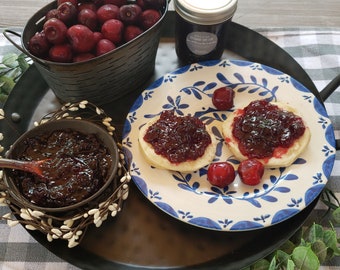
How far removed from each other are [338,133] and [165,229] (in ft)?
2.67

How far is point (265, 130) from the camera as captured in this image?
4.22 ft

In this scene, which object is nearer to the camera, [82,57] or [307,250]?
[307,250]

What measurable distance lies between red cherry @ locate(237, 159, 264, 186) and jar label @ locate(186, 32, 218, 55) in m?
0.50

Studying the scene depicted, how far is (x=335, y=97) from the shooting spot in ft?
5.30

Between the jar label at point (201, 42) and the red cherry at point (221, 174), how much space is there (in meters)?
0.50

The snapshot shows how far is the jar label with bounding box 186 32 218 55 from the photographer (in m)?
1.43

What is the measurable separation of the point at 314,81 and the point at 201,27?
62cm

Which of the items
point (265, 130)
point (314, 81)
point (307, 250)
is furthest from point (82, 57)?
point (314, 81)

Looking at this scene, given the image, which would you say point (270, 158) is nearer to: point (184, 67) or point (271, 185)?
point (271, 185)

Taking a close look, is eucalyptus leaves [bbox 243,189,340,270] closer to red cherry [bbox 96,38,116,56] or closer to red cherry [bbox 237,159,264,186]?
red cherry [bbox 237,159,264,186]

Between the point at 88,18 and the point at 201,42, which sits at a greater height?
→ the point at 88,18

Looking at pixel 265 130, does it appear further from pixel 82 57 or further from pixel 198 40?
pixel 82 57

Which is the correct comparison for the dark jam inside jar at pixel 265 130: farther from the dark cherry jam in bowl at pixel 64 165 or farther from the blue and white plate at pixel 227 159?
the dark cherry jam in bowl at pixel 64 165

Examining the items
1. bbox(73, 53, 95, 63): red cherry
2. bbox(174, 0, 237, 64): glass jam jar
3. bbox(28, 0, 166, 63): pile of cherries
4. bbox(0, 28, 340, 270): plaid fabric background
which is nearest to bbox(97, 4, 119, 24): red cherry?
bbox(28, 0, 166, 63): pile of cherries
